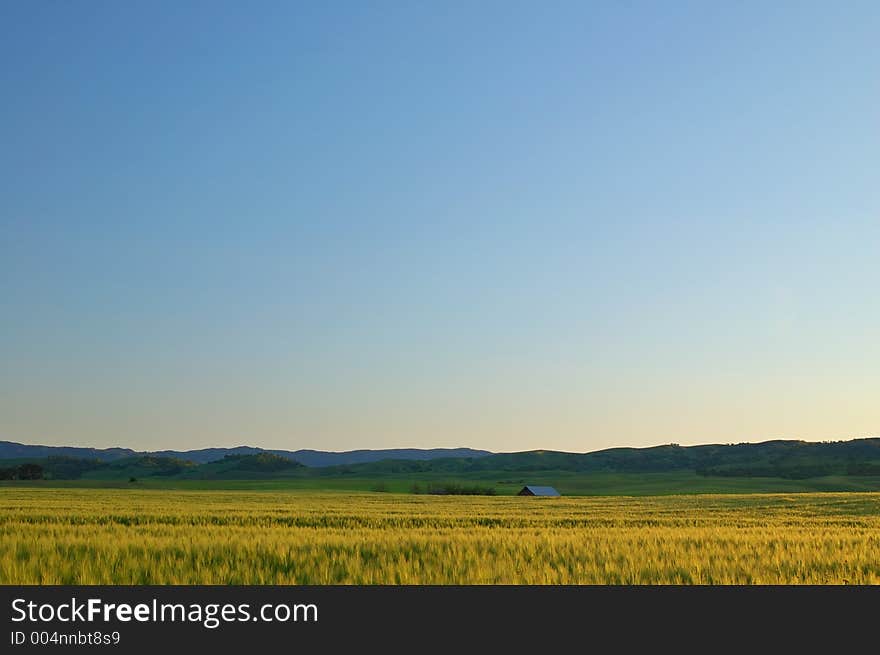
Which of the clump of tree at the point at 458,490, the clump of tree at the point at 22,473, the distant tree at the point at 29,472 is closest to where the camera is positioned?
the clump of tree at the point at 458,490

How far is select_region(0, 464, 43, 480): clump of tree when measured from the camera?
132350mm

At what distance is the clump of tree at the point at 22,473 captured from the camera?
132 metres

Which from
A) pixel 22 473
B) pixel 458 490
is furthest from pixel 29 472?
pixel 458 490

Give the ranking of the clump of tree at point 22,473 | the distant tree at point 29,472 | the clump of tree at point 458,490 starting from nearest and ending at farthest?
the clump of tree at point 458,490 → the clump of tree at point 22,473 → the distant tree at point 29,472

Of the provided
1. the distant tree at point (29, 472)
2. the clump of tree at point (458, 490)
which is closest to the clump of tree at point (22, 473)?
the distant tree at point (29, 472)

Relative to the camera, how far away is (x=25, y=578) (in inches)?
388

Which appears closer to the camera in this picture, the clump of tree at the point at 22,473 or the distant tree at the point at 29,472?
the clump of tree at the point at 22,473

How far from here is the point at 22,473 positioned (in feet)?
443

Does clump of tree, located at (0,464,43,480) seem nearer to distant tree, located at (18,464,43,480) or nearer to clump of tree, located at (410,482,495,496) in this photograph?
distant tree, located at (18,464,43,480)

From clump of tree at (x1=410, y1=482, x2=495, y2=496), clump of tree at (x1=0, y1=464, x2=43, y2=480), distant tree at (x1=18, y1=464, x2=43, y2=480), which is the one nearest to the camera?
clump of tree at (x1=410, y1=482, x2=495, y2=496)

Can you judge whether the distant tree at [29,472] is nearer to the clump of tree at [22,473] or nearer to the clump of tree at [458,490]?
the clump of tree at [22,473]

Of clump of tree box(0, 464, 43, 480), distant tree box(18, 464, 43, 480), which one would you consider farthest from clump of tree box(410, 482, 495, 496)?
clump of tree box(0, 464, 43, 480)
